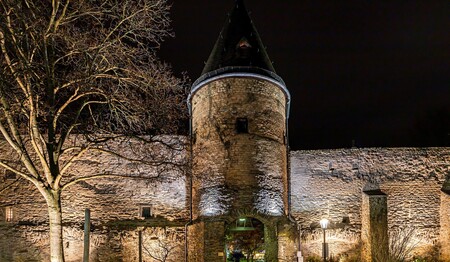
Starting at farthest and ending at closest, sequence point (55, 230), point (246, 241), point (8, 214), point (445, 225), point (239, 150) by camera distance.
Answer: point (246, 241), point (445, 225), point (8, 214), point (239, 150), point (55, 230)

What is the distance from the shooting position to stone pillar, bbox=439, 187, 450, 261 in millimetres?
23031

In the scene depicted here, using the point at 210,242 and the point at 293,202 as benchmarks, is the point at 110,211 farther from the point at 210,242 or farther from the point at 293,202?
the point at 293,202

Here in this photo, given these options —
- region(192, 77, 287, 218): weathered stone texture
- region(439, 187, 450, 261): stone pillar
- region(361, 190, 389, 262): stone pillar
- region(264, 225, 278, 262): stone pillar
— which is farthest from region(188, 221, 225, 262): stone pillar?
region(439, 187, 450, 261): stone pillar

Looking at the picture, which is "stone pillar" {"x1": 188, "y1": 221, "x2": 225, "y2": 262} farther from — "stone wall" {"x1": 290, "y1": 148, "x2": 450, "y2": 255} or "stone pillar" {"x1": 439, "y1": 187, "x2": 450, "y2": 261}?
"stone pillar" {"x1": 439, "y1": 187, "x2": 450, "y2": 261}

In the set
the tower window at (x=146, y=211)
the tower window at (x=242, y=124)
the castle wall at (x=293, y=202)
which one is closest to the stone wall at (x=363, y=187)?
the castle wall at (x=293, y=202)

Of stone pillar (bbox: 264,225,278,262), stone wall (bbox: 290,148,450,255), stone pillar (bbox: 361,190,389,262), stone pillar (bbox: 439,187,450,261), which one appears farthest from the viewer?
stone wall (bbox: 290,148,450,255)

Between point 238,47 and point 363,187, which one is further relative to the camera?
point 363,187

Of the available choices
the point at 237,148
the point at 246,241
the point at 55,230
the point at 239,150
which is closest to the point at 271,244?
the point at 239,150

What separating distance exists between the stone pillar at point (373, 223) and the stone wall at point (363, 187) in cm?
42

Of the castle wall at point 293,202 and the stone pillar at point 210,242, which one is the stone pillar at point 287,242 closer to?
the stone pillar at point 210,242

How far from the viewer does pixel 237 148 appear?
20.4 metres

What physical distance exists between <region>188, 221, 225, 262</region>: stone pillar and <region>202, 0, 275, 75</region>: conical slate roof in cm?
666

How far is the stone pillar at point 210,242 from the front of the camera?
1895cm

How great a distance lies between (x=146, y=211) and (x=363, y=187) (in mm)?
10355
